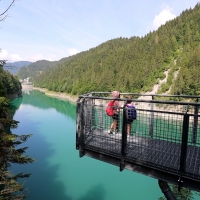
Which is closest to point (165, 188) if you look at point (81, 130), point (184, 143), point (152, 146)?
point (152, 146)

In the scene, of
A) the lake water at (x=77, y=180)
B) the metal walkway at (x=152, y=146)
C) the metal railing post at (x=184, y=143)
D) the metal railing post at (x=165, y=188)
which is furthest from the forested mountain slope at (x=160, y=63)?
the metal railing post at (x=184, y=143)

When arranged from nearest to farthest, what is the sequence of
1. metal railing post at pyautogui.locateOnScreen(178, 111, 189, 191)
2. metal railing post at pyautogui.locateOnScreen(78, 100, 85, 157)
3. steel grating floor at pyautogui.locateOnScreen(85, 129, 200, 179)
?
metal railing post at pyautogui.locateOnScreen(178, 111, 189, 191), steel grating floor at pyautogui.locateOnScreen(85, 129, 200, 179), metal railing post at pyautogui.locateOnScreen(78, 100, 85, 157)

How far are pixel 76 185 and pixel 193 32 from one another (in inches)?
3232

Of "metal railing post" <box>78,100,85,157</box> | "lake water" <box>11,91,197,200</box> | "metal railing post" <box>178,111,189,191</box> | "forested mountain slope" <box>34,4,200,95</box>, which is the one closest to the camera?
"metal railing post" <box>178,111,189,191</box>

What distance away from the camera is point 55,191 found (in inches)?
674

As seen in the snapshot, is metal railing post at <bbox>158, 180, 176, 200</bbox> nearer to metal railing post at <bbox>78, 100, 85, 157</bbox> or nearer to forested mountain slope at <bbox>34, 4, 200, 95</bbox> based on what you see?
metal railing post at <bbox>78, 100, 85, 157</bbox>

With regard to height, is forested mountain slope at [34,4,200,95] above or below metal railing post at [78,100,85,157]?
above

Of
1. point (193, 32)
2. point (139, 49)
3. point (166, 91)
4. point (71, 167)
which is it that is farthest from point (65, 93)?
point (71, 167)

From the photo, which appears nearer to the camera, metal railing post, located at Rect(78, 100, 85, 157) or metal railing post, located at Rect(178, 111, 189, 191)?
metal railing post, located at Rect(178, 111, 189, 191)

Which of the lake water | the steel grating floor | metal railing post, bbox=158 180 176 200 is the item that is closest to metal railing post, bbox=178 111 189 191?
the steel grating floor

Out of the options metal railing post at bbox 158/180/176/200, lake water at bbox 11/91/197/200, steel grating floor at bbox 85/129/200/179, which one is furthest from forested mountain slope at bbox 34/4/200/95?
metal railing post at bbox 158/180/176/200

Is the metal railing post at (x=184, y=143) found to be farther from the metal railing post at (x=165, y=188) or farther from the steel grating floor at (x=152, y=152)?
the metal railing post at (x=165, y=188)

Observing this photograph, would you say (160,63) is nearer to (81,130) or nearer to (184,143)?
(81,130)

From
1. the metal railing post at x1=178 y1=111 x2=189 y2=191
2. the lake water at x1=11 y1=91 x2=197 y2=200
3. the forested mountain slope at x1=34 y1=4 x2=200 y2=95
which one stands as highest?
the forested mountain slope at x1=34 y1=4 x2=200 y2=95
